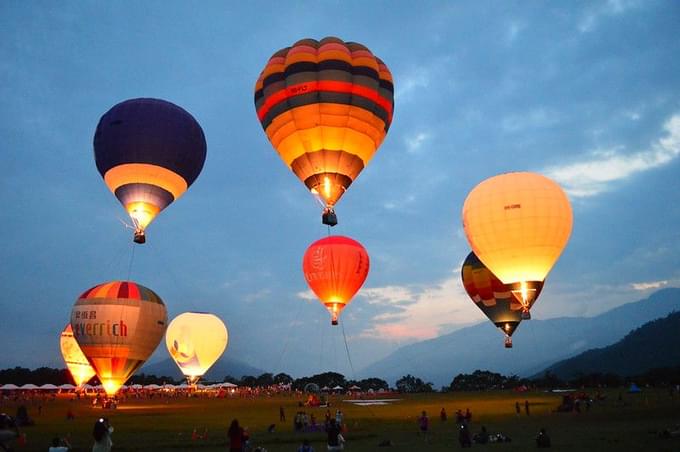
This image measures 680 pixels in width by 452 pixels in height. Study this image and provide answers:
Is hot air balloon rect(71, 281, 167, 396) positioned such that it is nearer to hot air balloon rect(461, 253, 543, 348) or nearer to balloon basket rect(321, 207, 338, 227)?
balloon basket rect(321, 207, 338, 227)

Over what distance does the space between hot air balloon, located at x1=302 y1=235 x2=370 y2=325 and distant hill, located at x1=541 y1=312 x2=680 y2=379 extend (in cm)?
10213

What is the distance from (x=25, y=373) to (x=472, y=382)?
72620 millimetres

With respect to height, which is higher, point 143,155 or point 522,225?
point 143,155

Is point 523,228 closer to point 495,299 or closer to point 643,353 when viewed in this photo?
point 495,299

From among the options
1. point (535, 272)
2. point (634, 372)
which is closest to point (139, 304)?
point (535, 272)

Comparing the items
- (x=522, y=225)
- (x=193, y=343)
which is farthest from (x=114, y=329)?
(x=193, y=343)

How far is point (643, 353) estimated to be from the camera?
128125mm

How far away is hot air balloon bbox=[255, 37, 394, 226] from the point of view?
23766 millimetres

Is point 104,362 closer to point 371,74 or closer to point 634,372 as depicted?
point 371,74

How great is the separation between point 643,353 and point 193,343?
11167 cm

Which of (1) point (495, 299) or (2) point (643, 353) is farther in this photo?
(2) point (643, 353)

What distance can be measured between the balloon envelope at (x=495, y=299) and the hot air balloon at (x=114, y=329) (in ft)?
57.1

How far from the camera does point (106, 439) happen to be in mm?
8547

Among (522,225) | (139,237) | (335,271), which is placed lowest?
(335,271)
